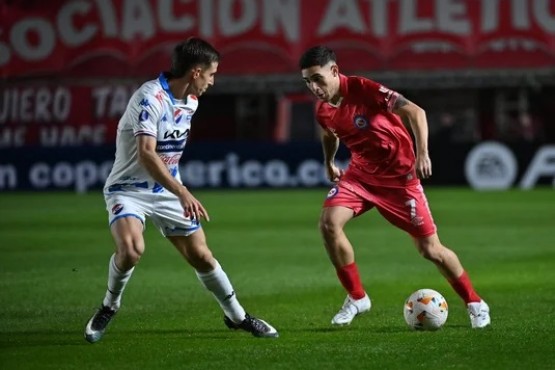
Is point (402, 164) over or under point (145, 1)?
over

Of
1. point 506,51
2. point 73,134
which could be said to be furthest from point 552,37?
point 73,134

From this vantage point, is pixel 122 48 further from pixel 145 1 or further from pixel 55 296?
pixel 55 296

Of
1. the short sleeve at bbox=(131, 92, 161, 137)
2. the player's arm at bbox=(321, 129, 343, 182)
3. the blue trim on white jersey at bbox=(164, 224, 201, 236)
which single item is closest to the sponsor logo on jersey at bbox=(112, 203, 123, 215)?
the blue trim on white jersey at bbox=(164, 224, 201, 236)

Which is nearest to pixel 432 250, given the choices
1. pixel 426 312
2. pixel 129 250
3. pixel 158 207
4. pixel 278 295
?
pixel 426 312

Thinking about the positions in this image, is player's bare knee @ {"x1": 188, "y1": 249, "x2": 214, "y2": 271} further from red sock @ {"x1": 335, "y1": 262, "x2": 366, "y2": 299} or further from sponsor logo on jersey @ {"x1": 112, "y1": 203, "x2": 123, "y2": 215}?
red sock @ {"x1": 335, "y1": 262, "x2": 366, "y2": 299}

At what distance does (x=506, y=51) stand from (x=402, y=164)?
2373 centimetres

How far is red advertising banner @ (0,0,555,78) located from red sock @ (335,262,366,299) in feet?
73.0

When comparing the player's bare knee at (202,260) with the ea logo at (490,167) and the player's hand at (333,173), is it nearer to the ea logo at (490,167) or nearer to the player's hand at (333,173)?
the player's hand at (333,173)

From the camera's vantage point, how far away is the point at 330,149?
9.30m

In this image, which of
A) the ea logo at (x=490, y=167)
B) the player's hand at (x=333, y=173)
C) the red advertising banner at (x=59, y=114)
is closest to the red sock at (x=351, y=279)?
the player's hand at (x=333, y=173)

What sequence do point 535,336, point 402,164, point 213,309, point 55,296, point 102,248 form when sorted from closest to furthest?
point 535,336
point 402,164
point 213,309
point 55,296
point 102,248

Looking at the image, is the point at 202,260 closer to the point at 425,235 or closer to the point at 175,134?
the point at 175,134

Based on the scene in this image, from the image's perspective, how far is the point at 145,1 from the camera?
32312 mm

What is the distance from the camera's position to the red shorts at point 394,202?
8609 mm
